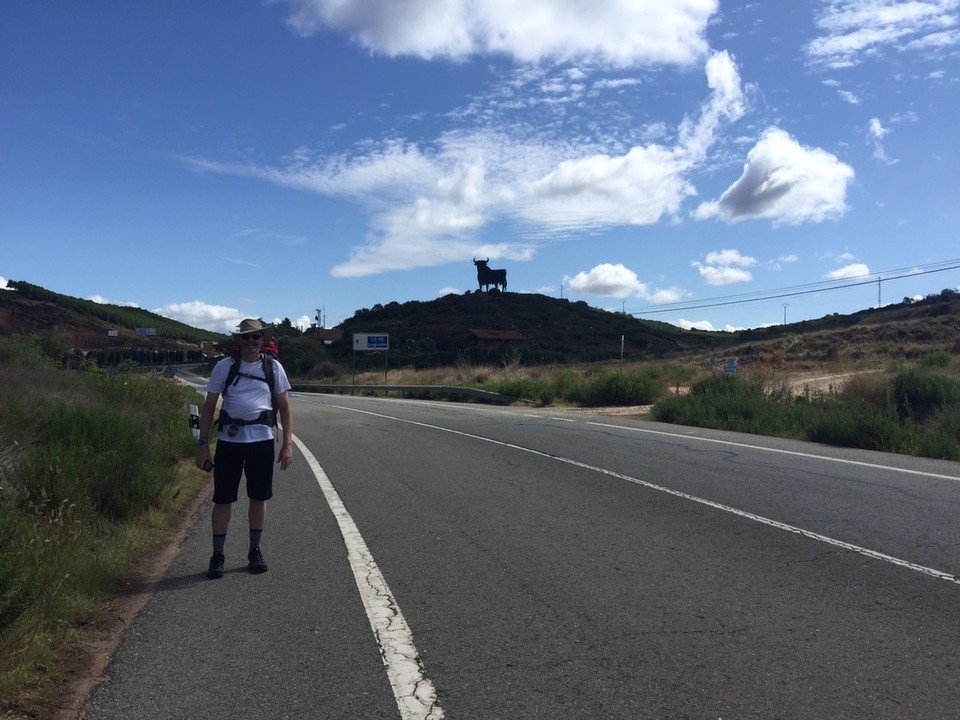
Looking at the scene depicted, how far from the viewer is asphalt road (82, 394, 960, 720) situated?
4043 millimetres

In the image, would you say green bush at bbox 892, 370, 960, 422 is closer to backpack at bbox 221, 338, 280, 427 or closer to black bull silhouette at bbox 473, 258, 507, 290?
backpack at bbox 221, 338, 280, 427

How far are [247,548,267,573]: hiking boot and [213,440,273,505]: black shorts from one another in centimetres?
46

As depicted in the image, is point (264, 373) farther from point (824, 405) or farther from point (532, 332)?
point (532, 332)

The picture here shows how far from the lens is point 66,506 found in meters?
7.09

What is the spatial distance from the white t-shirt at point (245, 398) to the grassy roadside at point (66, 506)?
4.50ft

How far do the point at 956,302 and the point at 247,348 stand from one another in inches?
2466

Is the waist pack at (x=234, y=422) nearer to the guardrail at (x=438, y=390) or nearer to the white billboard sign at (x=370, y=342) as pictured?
the guardrail at (x=438, y=390)

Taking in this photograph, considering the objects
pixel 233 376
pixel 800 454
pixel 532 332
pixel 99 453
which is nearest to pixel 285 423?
pixel 233 376

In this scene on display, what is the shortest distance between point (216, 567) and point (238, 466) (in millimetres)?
789

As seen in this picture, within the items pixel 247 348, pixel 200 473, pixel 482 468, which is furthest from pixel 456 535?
pixel 200 473

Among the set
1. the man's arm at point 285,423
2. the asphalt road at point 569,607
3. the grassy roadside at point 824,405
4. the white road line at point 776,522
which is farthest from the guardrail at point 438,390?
the man's arm at point 285,423

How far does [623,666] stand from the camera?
173 inches

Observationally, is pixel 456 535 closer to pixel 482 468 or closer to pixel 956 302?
pixel 482 468

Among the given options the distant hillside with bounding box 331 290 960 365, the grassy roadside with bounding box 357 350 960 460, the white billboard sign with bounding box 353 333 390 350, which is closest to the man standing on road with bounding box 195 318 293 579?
the grassy roadside with bounding box 357 350 960 460
